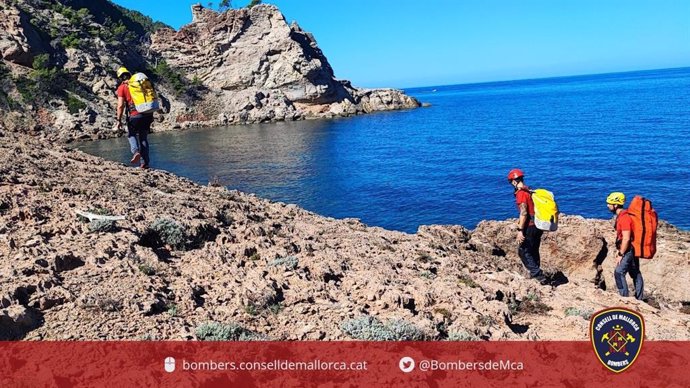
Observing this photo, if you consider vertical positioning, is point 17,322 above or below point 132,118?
below

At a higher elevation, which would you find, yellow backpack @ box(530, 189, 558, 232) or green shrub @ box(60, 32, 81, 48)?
green shrub @ box(60, 32, 81, 48)

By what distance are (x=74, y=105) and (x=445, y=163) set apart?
59126mm

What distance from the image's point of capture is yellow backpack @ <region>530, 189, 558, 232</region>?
10188mm

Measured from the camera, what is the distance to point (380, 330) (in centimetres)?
657

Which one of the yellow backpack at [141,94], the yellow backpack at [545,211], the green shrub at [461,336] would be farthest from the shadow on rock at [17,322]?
the yellow backpack at [545,211]

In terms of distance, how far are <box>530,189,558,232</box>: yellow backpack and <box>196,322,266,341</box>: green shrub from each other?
6.54 meters

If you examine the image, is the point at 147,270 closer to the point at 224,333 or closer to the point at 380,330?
the point at 224,333

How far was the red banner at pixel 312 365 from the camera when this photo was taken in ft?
17.9

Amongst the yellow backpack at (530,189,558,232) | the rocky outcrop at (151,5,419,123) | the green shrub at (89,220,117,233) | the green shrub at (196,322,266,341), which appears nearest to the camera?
the green shrub at (196,322,266,341)

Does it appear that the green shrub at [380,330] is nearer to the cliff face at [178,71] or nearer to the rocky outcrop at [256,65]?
the cliff face at [178,71]

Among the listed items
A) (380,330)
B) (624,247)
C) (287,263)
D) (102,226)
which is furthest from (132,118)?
(624,247)

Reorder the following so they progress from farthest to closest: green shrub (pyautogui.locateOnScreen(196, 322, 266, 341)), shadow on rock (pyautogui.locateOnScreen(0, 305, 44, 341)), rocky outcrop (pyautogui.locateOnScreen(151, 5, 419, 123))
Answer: rocky outcrop (pyautogui.locateOnScreen(151, 5, 419, 123)), green shrub (pyautogui.locateOnScreen(196, 322, 266, 341)), shadow on rock (pyautogui.locateOnScreen(0, 305, 44, 341))

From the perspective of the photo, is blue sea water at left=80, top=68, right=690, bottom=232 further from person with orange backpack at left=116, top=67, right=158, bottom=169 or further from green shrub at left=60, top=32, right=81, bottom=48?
green shrub at left=60, top=32, right=81, bottom=48

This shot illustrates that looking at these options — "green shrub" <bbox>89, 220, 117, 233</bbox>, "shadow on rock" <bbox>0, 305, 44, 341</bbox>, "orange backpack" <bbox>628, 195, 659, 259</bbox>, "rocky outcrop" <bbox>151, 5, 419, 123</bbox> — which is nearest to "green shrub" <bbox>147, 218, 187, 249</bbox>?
"green shrub" <bbox>89, 220, 117, 233</bbox>
